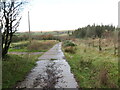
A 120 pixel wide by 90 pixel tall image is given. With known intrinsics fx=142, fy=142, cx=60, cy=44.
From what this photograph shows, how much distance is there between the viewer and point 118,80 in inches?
256

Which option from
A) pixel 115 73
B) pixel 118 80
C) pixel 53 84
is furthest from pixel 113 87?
pixel 53 84

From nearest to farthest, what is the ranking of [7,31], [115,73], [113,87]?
[113,87] < [115,73] < [7,31]

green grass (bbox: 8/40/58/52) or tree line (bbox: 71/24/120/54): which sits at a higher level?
tree line (bbox: 71/24/120/54)

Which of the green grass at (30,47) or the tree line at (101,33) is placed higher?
the tree line at (101,33)

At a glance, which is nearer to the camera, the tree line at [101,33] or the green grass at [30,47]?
the tree line at [101,33]

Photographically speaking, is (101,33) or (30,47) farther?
(101,33)

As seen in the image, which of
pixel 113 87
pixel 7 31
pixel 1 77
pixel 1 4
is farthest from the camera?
pixel 7 31

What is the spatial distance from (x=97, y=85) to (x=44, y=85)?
231 cm

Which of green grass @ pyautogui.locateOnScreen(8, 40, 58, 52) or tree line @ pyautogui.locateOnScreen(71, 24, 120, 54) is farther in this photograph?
green grass @ pyautogui.locateOnScreen(8, 40, 58, 52)

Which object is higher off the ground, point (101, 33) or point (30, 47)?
point (101, 33)

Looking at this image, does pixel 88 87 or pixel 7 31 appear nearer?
pixel 88 87

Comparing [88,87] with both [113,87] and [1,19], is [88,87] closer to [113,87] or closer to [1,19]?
[113,87]

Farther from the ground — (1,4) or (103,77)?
(1,4)

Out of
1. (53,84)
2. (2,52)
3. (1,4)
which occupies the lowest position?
(53,84)
